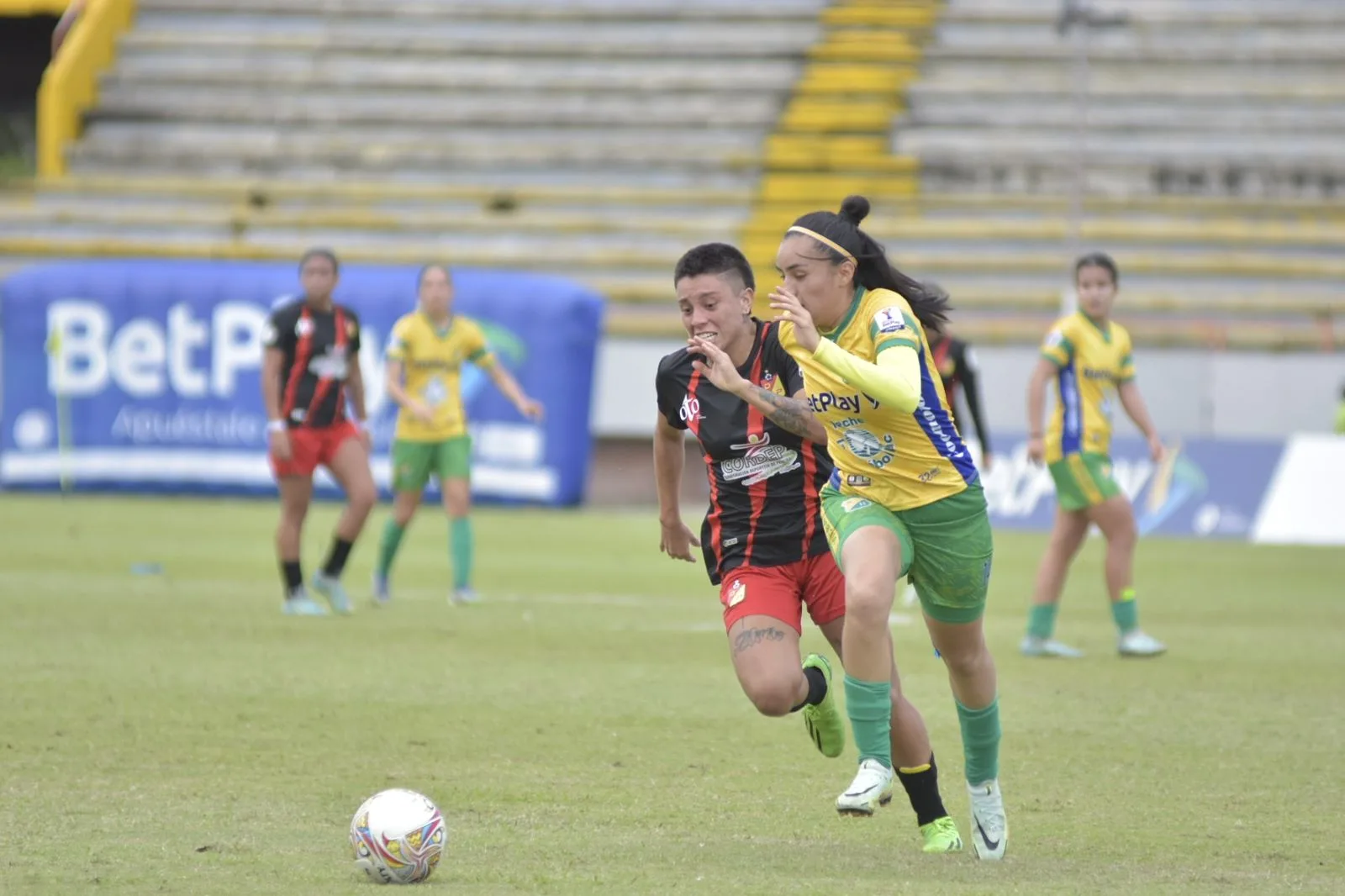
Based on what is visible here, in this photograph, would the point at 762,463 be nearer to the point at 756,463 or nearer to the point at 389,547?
the point at 756,463

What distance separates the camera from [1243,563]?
18.3 meters

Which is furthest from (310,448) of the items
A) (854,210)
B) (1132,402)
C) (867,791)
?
(867,791)

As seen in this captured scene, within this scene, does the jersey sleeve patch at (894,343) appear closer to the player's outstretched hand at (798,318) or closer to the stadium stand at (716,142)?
the player's outstretched hand at (798,318)

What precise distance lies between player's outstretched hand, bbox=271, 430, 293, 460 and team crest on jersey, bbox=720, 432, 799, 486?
6473mm

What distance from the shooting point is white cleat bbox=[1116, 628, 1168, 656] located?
37.5 ft

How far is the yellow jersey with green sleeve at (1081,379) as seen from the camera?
11422 mm

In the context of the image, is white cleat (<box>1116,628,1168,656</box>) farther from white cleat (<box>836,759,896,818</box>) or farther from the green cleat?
white cleat (<box>836,759,896,818</box>)

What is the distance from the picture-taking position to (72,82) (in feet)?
110

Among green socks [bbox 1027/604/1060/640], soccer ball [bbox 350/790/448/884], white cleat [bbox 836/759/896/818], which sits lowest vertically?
green socks [bbox 1027/604/1060/640]

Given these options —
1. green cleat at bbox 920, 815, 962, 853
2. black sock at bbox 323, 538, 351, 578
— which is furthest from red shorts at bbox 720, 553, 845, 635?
black sock at bbox 323, 538, 351, 578

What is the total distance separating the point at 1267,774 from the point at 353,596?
319 inches

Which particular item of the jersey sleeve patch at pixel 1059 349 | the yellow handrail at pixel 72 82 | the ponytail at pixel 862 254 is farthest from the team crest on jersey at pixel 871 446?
the yellow handrail at pixel 72 82

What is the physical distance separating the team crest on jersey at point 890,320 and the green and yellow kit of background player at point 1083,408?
5.79 m

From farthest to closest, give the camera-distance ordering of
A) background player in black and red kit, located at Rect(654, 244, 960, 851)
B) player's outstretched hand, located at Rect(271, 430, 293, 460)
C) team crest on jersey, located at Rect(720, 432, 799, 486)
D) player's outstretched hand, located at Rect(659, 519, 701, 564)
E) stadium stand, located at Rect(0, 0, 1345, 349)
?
stadium stand, located at Rect(0, 0, 1345, 349), player's outstretched hand, located at Rect(271, 430, 293, 460), player's outstretched hand, located at Rect(659, 519, 701, 564), team crest on jersey, located at Rect(720, 432, 799, 486), background player in black and red kit, located at Rect(654, 244, 960, 851)
